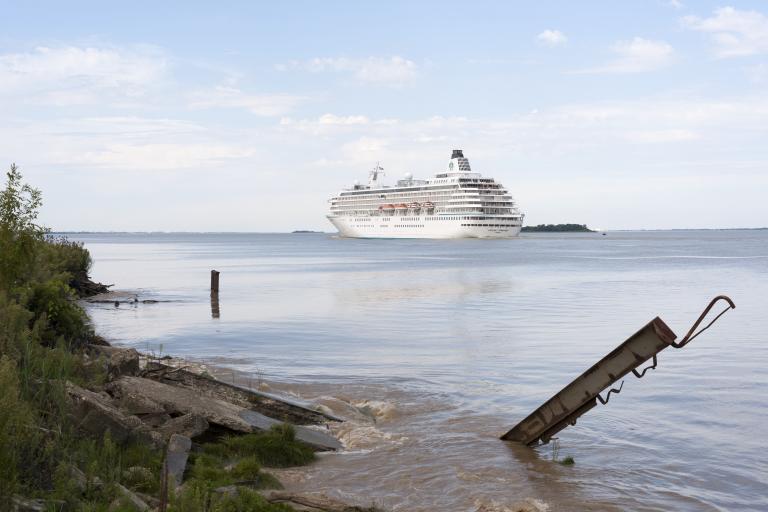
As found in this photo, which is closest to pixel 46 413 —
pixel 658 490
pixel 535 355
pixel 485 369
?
pixel 658 490

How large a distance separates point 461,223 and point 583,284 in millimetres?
75571

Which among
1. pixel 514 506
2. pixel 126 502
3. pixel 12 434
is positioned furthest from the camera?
pixel 514 506

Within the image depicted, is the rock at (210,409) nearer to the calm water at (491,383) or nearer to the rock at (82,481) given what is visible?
the calm water at (491,383)

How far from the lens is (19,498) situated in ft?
15.6

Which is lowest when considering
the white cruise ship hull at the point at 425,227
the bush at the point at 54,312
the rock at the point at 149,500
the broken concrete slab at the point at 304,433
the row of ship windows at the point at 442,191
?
the broken concrete slab at the point at 304,433

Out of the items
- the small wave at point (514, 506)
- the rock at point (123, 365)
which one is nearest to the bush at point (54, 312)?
the rock at point (123, 365)

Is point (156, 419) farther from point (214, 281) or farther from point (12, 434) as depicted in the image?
point (214, 281)

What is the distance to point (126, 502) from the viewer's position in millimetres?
5078

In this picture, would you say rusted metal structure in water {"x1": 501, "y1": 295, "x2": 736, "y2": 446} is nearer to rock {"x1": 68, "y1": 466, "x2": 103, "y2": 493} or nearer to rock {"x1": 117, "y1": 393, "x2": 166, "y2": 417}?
rock {"x1": 117, "y1": 393, "x2": 166, "y2": 417}

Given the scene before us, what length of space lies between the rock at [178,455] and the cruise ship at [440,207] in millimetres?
106610

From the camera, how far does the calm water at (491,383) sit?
7.49m

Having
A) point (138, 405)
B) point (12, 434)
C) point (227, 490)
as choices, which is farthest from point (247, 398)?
point (12, 434)

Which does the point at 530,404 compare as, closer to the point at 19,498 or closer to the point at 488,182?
the point at 19,498

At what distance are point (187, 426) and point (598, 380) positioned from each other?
428 centimetres
